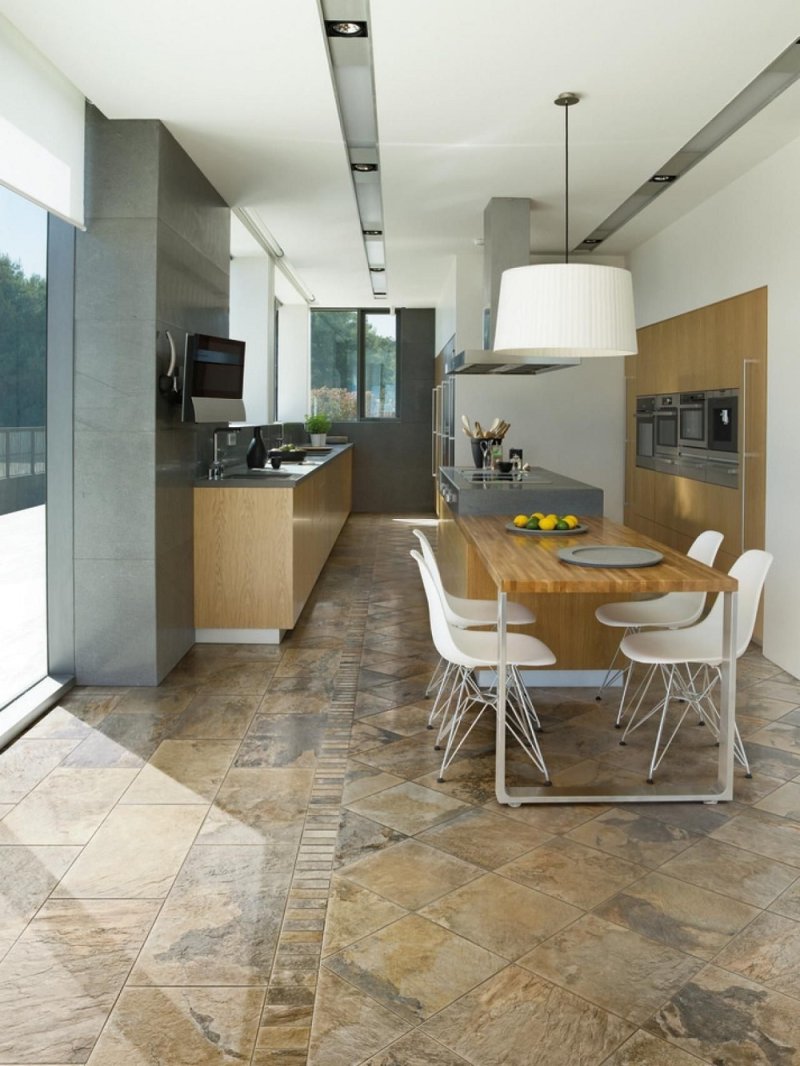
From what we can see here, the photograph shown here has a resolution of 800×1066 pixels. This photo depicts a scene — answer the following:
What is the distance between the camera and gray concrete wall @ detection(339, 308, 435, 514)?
12.3 metres

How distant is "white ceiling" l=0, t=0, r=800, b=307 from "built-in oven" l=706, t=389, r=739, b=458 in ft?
4.16

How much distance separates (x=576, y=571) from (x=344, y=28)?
2160mm

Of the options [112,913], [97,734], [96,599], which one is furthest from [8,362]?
[112,913]

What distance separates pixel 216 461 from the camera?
19.1 feet

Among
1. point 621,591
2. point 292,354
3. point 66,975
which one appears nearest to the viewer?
point 66,975

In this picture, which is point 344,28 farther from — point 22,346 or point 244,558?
point 244,558

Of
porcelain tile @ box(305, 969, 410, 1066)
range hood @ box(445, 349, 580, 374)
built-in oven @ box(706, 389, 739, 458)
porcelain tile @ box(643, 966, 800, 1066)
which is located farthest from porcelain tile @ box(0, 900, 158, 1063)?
built-in oven @ box(706, 389, 739, 458)

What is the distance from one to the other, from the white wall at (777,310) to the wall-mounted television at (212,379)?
297 centimetres

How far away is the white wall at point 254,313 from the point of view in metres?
8.21

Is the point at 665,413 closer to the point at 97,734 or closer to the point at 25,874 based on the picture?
the point at 97,734

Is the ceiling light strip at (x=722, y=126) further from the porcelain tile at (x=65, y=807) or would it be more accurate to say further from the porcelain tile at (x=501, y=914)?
the porcelain tile at (x=65, y=807)

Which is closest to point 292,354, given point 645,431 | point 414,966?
point 645,431

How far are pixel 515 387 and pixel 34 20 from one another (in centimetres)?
539

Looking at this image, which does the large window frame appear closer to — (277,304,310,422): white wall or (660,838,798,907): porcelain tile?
(277,304,310,422): white wall
